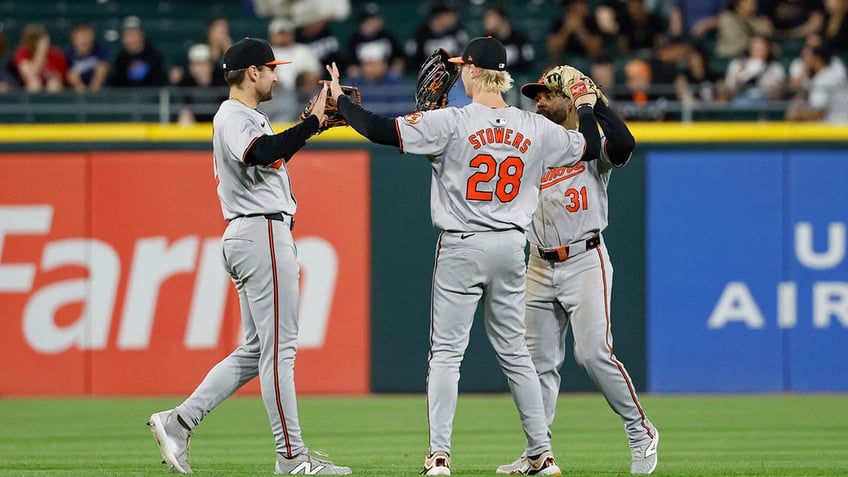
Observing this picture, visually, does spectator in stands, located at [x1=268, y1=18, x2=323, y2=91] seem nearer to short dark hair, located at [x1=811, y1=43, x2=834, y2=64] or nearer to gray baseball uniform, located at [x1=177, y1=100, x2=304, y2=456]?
short dark hair, located at [x1=811, y1=43, x2=834, y2=64]

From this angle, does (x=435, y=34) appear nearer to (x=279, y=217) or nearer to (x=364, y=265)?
(x=364, y=265)

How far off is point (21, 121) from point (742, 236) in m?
6.63

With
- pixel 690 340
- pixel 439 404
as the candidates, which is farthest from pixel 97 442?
pixel 690 340

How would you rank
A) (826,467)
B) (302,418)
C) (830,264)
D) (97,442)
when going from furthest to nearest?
(830,264), (302,418), (97,442), (826,467)

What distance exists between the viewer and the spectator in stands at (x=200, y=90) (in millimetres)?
12203

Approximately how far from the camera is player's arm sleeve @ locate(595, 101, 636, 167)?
21.3 ft

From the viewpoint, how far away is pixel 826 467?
6.77m

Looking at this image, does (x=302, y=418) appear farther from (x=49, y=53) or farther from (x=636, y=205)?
(x=49, y=53)

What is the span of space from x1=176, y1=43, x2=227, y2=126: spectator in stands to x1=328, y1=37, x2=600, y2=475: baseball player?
618 cm

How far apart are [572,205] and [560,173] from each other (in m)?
0.18

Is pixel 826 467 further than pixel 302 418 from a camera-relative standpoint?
No

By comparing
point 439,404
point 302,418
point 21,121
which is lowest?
point 302,418

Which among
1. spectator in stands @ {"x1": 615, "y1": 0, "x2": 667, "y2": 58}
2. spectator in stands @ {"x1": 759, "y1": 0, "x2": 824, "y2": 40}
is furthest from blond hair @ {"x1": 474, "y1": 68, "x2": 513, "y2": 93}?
spectator in stands @ {"x1": 759, "y1": 0, "x2": 824, "y2": 40}

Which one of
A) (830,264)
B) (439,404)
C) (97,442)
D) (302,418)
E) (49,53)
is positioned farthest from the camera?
(49,53)
